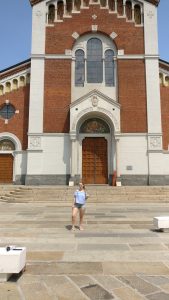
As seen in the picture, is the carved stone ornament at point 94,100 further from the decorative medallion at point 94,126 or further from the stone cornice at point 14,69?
the stone cornice at point 14,69

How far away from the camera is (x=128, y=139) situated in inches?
872

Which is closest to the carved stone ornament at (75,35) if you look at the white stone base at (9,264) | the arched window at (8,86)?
the arched window at (8,86)

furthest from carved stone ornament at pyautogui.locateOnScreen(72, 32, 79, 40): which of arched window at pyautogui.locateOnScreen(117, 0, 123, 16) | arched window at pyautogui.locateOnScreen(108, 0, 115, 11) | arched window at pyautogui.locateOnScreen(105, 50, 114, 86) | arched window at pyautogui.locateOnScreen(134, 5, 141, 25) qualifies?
arched window at pyautogui.locateOnScreen(134, 5, 141, 25)

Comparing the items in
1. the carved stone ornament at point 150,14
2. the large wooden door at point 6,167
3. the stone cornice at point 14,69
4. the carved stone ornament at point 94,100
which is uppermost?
the carved stone ornament at point 150,14

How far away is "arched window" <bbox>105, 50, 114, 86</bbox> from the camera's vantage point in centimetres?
2341

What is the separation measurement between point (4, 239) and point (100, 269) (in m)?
3.38

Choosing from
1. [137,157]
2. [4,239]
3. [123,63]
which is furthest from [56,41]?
[4,239]

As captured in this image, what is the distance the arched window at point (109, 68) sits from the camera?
2341cm

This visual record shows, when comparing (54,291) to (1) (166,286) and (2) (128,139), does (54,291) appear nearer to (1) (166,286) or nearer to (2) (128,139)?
(1) (166,286)

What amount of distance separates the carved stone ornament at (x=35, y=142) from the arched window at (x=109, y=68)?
7395mm

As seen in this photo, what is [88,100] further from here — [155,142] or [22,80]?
[155,142]

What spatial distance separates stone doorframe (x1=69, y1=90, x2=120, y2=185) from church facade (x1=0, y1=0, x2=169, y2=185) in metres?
0.08

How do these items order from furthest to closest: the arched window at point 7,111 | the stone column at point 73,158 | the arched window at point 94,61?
the arched window at point 94,61, the arched window at point 7,111, the stone column at point 73,158

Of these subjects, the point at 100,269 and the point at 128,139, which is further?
the point at 128,139
